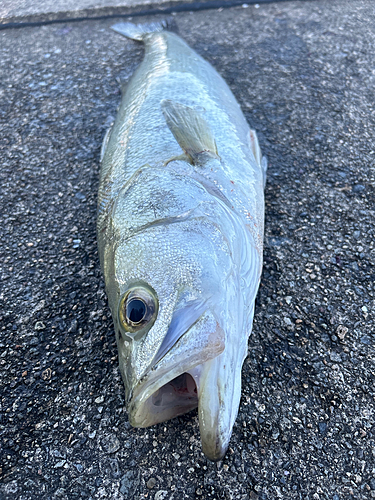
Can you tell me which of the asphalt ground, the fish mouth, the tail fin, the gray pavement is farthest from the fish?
the gray pavement

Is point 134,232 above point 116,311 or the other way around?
above

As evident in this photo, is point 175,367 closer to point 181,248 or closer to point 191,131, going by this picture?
point 181,248

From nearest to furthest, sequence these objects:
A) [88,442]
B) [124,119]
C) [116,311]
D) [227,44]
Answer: [116,311] < [88,442] < [124,119] < [227,44]

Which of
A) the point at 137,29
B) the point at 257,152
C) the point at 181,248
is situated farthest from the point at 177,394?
the point at 137,29

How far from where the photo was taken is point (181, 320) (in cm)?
143

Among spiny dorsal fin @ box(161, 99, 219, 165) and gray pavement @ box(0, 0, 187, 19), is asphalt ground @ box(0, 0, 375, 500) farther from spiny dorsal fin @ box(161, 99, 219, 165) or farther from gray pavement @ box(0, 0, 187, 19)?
gray pavement @ box(0, 0, 187, 19)

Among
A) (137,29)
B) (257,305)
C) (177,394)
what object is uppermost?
(137,29)

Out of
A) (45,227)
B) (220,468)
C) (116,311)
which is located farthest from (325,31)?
(220,468)

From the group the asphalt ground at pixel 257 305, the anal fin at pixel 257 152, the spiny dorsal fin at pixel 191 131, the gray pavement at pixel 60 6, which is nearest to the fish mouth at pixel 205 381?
the asphalt ground at pixel 257 305

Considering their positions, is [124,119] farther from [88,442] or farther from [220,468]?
[220,468]

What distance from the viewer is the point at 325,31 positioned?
4062 millimetres

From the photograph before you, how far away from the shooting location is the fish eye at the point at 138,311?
1.49 m

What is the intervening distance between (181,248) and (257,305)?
0.76m

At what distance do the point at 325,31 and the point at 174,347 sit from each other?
13.7 feet
